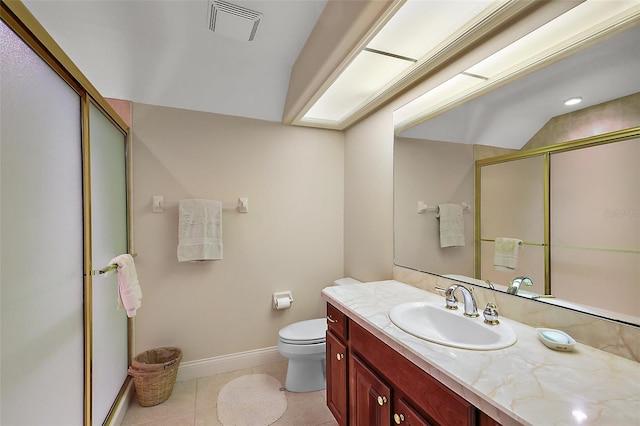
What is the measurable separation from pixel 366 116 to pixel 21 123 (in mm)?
2025

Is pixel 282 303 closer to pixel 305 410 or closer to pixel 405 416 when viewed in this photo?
pixel 305 410

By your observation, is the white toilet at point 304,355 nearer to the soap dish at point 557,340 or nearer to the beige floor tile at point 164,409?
the beige floor tile at point 164,409

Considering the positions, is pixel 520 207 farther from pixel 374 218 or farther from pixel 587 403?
pixel 374 218

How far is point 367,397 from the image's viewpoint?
122cm

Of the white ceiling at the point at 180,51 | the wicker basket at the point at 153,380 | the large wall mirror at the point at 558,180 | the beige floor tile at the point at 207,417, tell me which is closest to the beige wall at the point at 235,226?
the white ceiling at the point at 180,51

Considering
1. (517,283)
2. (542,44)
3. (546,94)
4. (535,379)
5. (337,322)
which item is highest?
(542,44)

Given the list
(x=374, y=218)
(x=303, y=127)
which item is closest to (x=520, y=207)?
(x=374, y=218)

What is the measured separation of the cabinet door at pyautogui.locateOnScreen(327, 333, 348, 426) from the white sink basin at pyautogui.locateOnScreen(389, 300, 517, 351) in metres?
0.41

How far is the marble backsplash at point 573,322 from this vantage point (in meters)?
0.86

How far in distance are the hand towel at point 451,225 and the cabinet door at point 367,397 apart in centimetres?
84

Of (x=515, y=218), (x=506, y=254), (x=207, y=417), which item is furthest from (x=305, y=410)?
(x=515, y=218)

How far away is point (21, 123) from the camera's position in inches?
35.4

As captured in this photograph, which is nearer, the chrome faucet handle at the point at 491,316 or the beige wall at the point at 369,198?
the chrome faucet handle at the point at 491,316

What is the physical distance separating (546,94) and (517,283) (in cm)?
81
